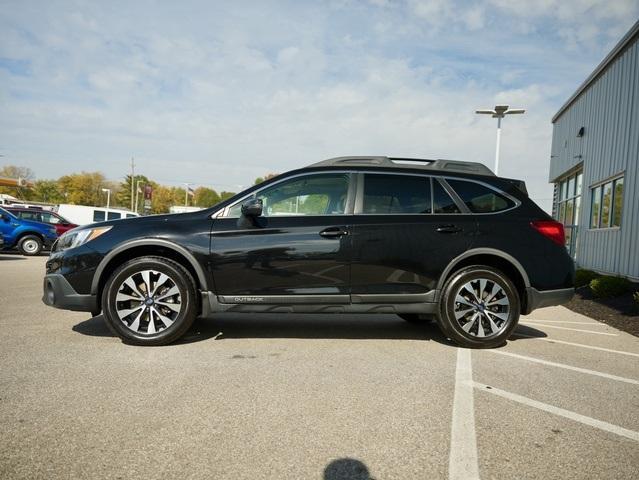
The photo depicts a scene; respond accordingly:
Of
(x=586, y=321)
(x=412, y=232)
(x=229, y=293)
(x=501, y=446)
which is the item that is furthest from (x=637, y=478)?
(x=586, y=321)

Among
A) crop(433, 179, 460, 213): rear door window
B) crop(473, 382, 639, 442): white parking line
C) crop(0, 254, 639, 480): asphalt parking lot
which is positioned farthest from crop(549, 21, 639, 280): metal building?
crop(473, 382, 639, 442): white parking line

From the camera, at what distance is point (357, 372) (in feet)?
11.6

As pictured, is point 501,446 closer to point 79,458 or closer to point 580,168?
point 79,458

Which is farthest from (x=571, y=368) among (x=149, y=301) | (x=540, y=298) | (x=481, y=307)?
(x=149, y=301)

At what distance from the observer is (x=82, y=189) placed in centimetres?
9344

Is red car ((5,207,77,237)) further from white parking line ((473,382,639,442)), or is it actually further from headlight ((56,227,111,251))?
white parking line ((473,382,639,442))

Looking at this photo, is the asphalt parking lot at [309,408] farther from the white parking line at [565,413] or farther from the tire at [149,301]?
the tire at [149,301]

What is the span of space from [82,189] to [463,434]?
105 metres

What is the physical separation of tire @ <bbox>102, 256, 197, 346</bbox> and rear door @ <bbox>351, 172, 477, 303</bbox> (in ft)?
5.36

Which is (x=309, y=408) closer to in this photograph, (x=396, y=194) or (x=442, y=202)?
(x=396, y=194)

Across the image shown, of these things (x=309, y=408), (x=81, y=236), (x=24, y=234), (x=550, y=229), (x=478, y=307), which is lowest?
(x=309, y=408)

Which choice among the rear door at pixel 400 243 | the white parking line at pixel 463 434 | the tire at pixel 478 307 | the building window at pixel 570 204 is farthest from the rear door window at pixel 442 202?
the building window at pixel 570 204

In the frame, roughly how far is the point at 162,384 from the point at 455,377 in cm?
222

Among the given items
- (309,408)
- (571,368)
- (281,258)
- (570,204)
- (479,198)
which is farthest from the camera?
(570,204)
